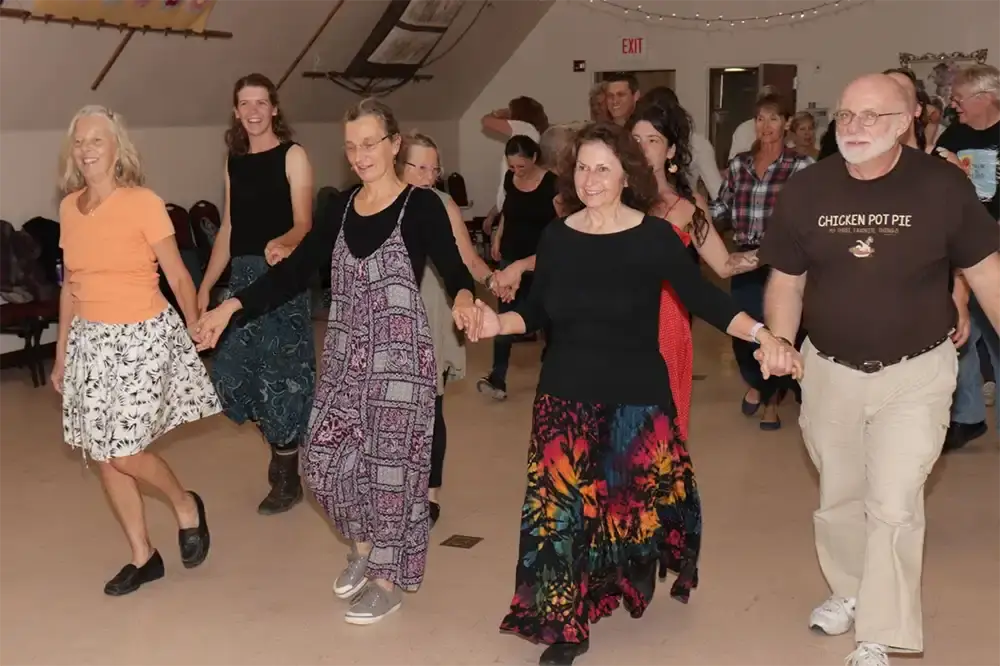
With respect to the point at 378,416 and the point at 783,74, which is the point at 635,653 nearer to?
the point at 378,416

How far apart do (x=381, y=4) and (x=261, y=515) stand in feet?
21.0

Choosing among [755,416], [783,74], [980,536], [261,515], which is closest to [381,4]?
[783,74]

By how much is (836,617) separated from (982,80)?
2.76m

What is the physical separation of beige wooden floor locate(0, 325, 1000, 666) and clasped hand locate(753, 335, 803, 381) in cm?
89

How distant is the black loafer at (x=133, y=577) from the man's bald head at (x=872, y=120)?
8.56 ft

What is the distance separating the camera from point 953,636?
3834mm

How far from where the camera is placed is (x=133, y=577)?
4316 mm

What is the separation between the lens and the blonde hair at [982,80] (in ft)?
17.9

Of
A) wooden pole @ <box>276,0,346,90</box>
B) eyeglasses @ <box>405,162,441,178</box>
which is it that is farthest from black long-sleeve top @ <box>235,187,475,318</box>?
wooden pole @ <box>276,0,346,90</box>

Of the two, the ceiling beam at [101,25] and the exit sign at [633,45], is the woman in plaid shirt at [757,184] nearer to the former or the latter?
the ceiling beam at [101,25]

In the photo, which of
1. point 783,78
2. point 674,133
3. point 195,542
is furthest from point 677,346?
point 783,78

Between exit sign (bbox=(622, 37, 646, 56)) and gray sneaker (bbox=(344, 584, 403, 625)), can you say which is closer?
gray sneaker (bbox=(344, 584, 403, 625))

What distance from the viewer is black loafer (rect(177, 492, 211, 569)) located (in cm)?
446

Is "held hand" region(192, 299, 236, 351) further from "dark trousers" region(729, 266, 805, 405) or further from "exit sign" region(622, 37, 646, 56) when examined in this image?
"exit sign" region(622, 37, 646, 56)
